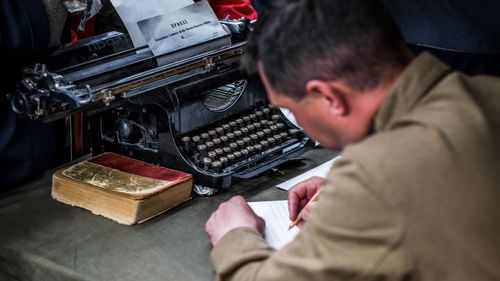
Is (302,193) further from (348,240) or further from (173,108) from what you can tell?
(348,240)

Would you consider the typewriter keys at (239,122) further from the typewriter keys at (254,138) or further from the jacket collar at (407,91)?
the jacket collar at (407,91)

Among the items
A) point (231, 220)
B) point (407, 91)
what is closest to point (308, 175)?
point (231, 220)

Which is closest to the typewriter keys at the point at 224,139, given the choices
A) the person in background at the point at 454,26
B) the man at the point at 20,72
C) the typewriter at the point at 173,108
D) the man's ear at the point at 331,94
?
the typewriter at the point at 173,108

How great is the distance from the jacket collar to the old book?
84 cm

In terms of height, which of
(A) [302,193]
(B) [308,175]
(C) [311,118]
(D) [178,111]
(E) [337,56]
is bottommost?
(B) [308,175]

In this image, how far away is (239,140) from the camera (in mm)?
2389

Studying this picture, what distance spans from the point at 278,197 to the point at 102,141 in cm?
61

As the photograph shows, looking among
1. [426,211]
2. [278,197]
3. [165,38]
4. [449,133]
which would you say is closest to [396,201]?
[426,211]

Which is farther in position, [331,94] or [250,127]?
[250,127]

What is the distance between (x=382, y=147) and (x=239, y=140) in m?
1.11

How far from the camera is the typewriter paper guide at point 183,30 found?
7.62 feet

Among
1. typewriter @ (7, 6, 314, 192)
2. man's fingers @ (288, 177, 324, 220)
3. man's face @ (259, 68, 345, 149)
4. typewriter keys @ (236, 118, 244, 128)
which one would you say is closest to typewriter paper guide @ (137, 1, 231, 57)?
typewriter @ (7, 6, 314, 192)

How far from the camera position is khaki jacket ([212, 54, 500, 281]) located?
4.18 ft

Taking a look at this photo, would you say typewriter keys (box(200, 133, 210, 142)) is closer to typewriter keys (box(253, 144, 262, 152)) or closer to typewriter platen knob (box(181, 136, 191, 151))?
typewriter platen knob (box(181, 136, 191, 151))
